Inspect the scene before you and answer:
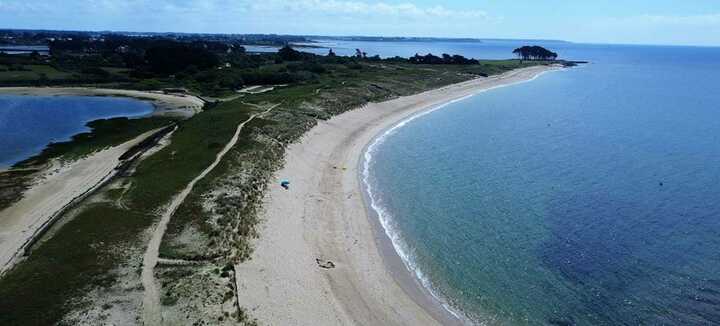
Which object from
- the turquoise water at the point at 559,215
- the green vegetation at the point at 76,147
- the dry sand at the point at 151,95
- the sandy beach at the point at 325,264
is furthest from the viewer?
the dry sand at the point at 151,95

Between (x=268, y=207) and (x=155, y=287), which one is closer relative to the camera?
(x=155, y=287)

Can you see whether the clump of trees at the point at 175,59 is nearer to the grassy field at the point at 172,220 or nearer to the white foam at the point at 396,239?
the grassy field at the point at 172,220

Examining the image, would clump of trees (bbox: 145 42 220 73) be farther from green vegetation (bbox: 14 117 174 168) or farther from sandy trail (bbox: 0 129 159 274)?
sandy trail (bbox: 0 129 159 274)

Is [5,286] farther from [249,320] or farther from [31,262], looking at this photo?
[249,320]

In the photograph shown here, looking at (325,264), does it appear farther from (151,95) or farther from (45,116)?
(151,95)

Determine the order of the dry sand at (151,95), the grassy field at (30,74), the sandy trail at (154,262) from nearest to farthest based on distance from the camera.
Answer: the sandy trail at (154,262) → the dry sand at (151,95) → the grassy field at (30,74)

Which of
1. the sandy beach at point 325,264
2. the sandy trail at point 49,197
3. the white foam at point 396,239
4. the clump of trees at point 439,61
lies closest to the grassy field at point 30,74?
the sandy trail at point 49,197

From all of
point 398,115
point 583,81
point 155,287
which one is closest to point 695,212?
point 155,287
